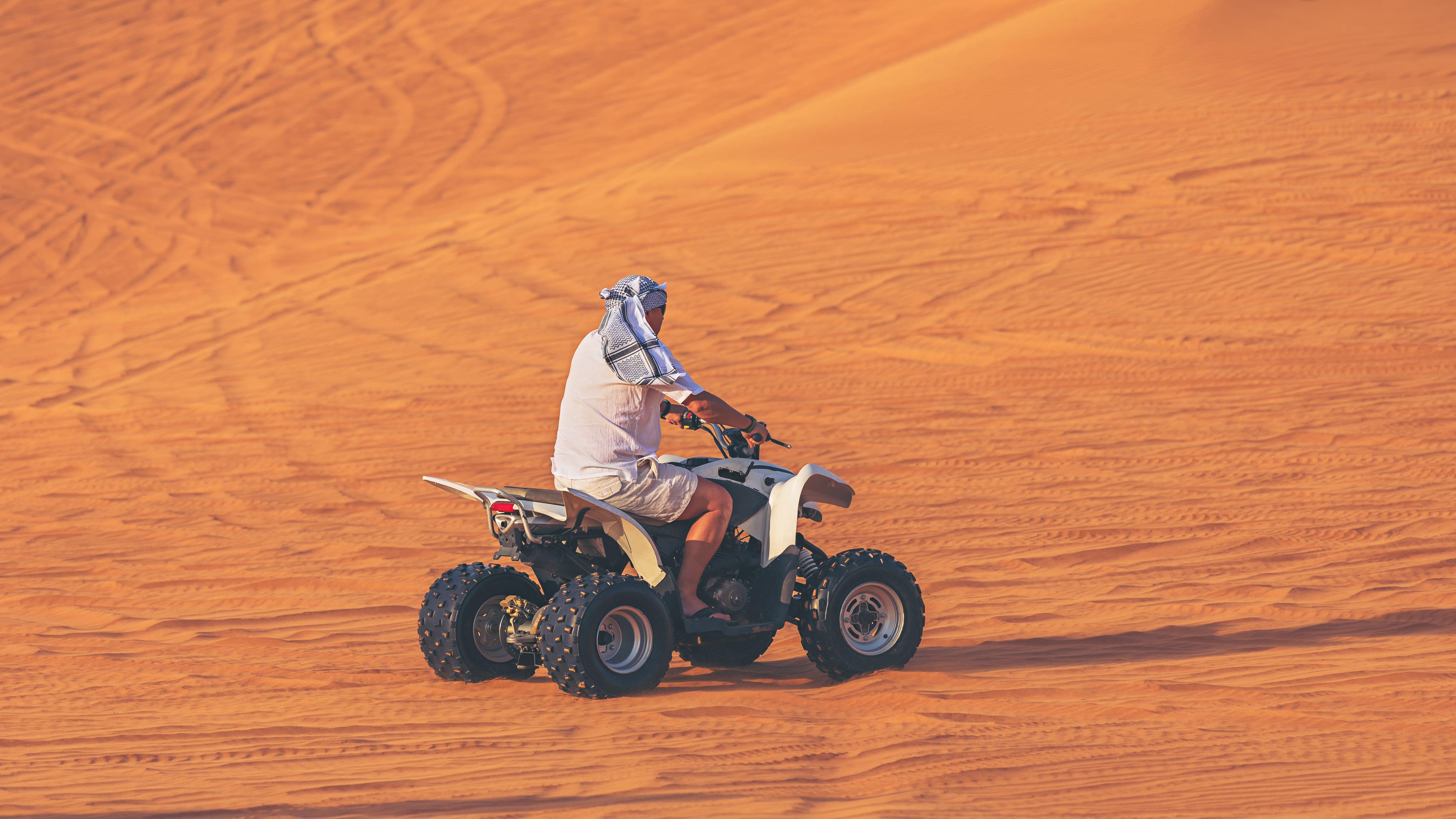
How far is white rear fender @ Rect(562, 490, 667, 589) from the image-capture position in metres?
6.19

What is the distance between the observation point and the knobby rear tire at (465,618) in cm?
657

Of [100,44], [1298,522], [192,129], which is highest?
[100,44]

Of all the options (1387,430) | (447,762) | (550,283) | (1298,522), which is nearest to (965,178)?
(550,283)

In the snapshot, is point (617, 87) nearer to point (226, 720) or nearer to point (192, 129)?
point (192, 129)

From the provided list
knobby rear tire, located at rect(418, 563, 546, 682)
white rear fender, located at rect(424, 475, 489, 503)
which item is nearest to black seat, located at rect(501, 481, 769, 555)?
white rear fender, located at rect(424, 475, 489, 503)

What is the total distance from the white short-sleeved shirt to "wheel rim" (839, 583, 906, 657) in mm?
1161

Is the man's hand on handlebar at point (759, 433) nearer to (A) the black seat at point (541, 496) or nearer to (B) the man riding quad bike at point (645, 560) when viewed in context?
(B) the man riding quad bike at point (645, 560)

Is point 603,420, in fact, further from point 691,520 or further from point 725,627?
point 725,627

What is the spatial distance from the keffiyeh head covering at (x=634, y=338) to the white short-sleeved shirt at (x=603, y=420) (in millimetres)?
57

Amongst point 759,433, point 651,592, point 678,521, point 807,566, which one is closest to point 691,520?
point 678,521

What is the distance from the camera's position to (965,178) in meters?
18.6

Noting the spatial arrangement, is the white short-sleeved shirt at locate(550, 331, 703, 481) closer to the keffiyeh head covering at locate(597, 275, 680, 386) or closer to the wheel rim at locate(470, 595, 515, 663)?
the keffiyeh head covering at locate(597, 275, 680, 386)

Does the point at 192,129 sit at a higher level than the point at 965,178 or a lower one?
higher

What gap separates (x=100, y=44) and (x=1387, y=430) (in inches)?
1106
